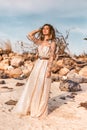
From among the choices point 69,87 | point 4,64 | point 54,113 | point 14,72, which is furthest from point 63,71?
point 54,113

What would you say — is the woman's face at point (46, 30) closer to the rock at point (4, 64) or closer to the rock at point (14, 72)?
the rock at point (14, 72)

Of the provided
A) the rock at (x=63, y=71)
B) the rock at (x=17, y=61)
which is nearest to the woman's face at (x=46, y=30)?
the rock at (x=63, y=71)

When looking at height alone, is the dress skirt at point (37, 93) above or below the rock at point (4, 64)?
above

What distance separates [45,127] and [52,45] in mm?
1707

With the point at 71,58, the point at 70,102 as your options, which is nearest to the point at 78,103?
the point at 70,102

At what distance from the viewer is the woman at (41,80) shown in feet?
26.1

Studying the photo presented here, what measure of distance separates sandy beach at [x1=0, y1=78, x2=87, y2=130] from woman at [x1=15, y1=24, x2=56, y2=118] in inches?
8.4

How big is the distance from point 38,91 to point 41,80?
9.4 inches

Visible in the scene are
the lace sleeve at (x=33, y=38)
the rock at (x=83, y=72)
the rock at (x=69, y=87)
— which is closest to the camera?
the lace sleeve at (x=33, y=38)

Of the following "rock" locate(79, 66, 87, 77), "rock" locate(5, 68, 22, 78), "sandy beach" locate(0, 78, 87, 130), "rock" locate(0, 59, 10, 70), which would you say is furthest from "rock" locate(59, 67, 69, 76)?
"sandy beach" locate(0, 78, 87, 130)

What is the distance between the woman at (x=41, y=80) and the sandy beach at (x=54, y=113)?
0.21 m

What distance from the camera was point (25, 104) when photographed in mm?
8062

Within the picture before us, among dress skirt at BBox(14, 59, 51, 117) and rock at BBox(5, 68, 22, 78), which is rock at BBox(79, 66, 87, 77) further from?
dress skirt at BBox(14, 59, 51, 117)

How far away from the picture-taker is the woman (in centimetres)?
796
